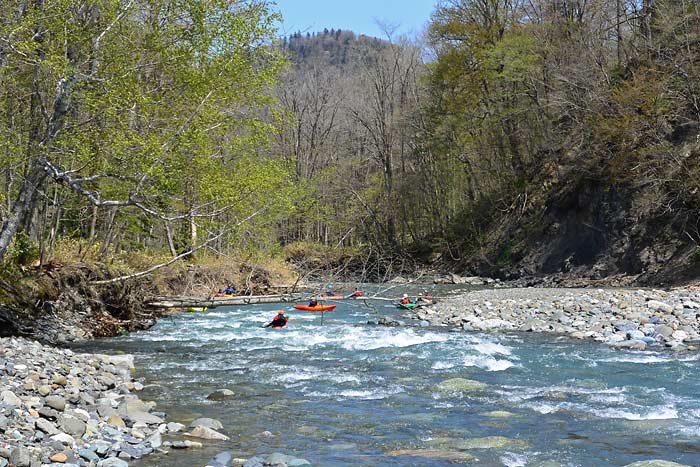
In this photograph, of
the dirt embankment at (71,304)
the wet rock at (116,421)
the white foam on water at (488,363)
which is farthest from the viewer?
the dirt embankment at (71,304)

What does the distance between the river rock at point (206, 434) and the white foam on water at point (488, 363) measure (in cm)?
492

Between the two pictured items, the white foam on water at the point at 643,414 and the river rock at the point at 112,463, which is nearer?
the river rock at the point at 112,463

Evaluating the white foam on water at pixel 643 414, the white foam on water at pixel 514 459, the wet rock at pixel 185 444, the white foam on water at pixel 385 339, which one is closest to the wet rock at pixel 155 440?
the wet rock at pixel 185 444

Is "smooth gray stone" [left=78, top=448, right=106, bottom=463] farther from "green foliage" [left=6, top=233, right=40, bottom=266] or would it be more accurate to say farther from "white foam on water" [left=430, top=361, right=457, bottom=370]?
"green foliage" [left=6, top=233, right=40, bottom=266]

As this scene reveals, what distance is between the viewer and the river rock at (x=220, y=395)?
8367mm

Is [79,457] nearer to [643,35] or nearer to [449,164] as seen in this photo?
[643,35]

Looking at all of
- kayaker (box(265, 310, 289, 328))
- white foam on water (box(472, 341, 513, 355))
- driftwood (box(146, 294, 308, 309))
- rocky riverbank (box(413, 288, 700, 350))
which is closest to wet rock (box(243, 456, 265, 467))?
white foam on water (box(472, 341, 513, 355))

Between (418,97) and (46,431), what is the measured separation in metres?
36.3

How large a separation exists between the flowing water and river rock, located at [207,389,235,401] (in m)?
0.15

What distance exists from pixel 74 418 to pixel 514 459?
4119 mm

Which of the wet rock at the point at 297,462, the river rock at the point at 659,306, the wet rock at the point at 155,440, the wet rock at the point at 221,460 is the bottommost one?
the wet rock at the point at 297,462

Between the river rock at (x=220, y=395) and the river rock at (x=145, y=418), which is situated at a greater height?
the river rock at (x=145, y=418)

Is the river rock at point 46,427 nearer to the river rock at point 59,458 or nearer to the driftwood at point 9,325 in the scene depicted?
the river rock at point 59,458

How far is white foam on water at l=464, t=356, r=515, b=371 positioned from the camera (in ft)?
33.6
